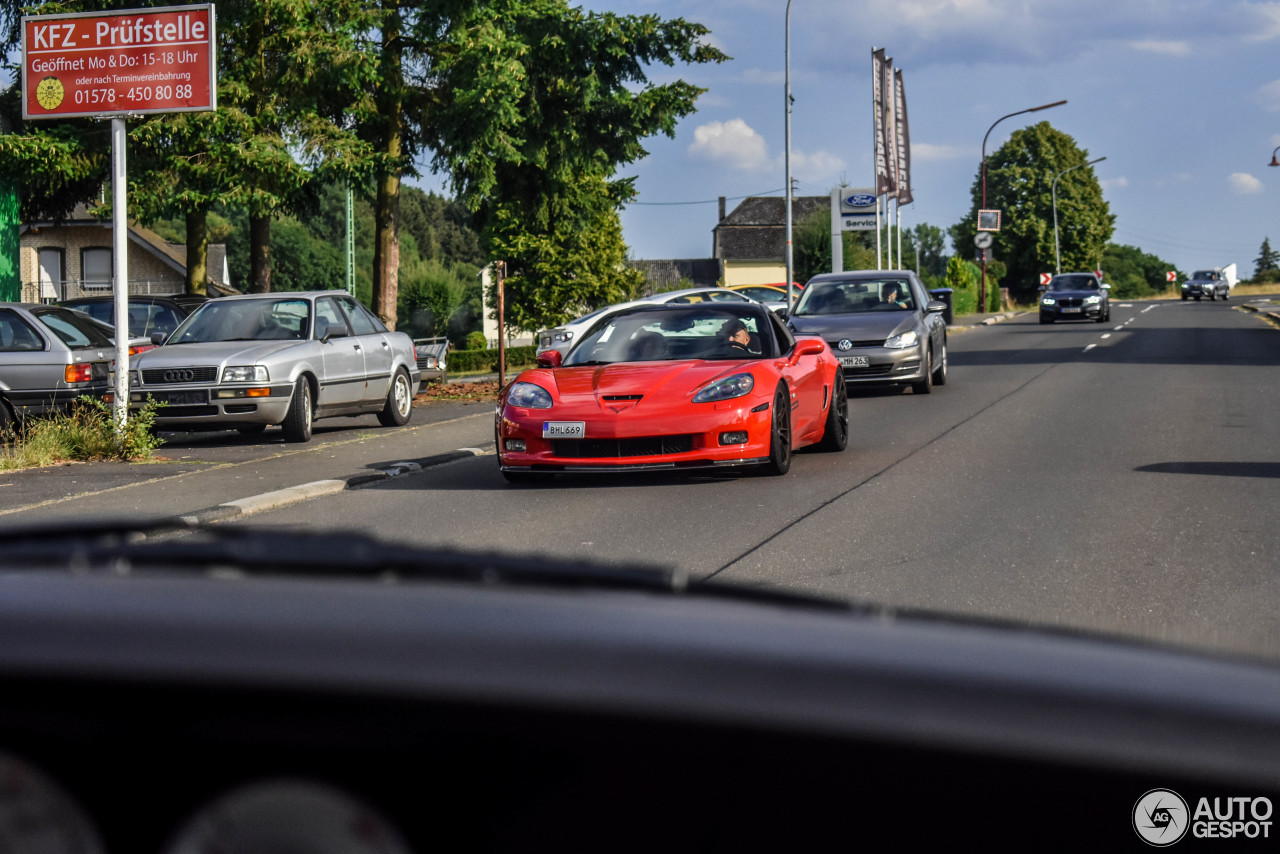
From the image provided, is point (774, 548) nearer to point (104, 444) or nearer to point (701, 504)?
point (701, 504)

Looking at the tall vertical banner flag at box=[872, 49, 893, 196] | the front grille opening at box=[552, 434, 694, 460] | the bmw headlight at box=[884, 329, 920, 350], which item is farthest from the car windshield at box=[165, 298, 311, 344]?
the tall vertical banner flag at box=[872, 49, 893, 196]

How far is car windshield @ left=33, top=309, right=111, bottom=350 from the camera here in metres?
15.2

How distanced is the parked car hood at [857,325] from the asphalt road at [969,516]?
2.54 meters

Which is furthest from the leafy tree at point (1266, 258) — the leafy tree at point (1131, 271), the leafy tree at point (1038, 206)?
the leafy tree at point (1038, 206)

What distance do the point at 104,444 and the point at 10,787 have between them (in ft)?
→ 41.5

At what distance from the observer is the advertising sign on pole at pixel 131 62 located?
46.6 feet

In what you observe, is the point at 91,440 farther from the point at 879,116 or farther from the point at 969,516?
the point at 879,116

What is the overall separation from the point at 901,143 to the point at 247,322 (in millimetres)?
40569

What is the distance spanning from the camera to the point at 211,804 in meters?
1.17

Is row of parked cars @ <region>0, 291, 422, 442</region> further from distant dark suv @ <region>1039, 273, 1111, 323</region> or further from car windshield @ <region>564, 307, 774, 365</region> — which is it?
distant dark suv @ <region>1039, 273, 1111, 323</region>

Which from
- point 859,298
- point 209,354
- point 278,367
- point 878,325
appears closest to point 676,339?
point 278,367

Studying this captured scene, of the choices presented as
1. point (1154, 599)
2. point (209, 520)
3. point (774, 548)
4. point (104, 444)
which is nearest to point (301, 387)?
point (104, 444)

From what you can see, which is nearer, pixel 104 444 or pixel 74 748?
pixel 74 748

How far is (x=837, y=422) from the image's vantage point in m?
12.2
